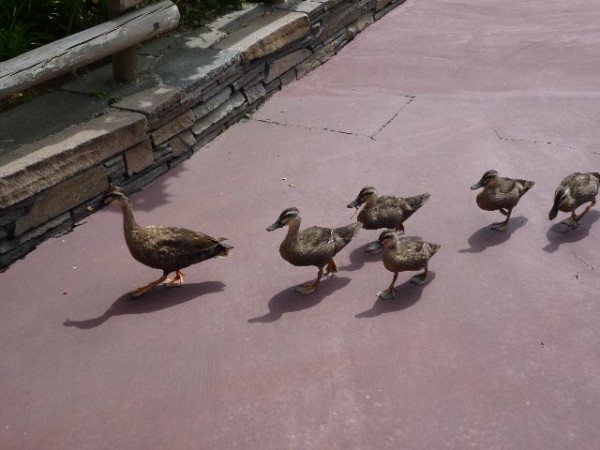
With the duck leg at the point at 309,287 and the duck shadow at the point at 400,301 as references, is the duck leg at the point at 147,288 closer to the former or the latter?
the duck leg at the point at 309,287

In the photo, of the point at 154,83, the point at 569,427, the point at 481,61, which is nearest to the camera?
the point at 569,427

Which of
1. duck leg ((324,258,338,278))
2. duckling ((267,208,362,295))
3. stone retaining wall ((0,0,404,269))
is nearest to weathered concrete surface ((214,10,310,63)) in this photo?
stone retaining wall ((0,0,404,269))

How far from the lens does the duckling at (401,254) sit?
5234 millimetres

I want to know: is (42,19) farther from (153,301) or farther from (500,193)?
(500,193)

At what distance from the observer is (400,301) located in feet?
17.3

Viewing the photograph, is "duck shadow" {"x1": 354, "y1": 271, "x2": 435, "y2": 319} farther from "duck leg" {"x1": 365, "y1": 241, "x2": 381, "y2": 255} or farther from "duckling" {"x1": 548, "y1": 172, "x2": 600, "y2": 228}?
"duckling" {"x1": 548, "y1": 172, "x2": 600, "y2": 228}

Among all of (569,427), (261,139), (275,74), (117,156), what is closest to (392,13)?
(275,74)

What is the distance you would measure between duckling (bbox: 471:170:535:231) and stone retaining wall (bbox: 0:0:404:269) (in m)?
2.78

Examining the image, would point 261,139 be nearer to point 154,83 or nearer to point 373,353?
point 154,83

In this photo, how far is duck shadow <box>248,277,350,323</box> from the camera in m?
5.19

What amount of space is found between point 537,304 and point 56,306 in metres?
3.39

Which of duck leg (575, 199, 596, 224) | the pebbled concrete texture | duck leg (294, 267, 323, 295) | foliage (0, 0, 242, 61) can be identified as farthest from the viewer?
foliage (0, 0, 242, 61)

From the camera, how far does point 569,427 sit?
4176mm

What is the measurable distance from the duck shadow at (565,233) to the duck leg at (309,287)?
1773 millimetres
